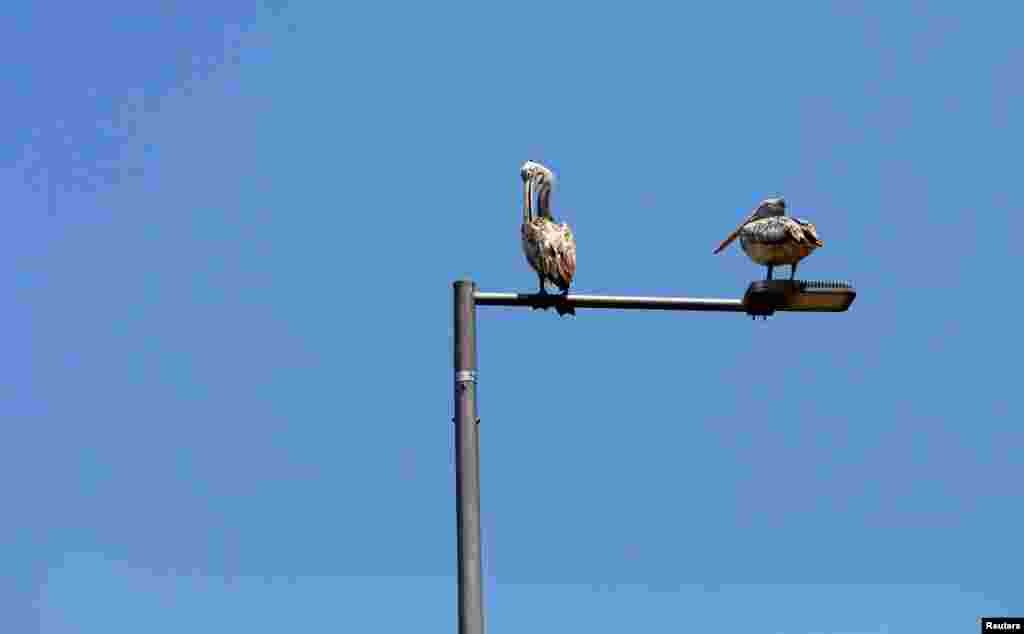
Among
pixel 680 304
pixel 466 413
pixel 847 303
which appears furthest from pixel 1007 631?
pixel 466 413

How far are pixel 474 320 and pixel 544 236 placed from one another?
21.2 feet

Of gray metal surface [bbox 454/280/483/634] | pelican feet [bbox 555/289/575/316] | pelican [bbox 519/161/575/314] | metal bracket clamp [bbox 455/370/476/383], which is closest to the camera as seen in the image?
gray metal surface [bbox 454/280/483/634]

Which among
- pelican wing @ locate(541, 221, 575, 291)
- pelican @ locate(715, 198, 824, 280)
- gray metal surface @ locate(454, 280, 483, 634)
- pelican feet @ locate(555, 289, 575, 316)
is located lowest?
gray metal surface @ locate(454, 280, 483, 634)

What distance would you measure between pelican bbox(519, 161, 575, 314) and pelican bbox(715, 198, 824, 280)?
2.43 m

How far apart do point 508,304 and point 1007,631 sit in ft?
16.8

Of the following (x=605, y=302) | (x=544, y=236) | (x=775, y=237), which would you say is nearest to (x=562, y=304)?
(x=605, y=302)

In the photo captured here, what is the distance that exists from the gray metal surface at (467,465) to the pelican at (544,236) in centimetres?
528

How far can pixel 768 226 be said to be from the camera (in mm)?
13438

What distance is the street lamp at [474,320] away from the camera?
975 centimetres

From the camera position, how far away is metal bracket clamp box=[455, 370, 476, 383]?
1023cm

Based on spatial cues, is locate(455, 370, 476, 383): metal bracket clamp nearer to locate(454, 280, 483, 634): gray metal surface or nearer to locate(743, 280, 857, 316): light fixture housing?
locate(454, 280, 483, 634): gray metal surface

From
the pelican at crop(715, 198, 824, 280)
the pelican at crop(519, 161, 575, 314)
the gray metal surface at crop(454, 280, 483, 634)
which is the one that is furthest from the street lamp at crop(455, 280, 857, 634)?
the pelican at crop(519, 161, 575, 314)

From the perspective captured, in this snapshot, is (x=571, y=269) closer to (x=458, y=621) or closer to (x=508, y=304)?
(x=508, y=304)

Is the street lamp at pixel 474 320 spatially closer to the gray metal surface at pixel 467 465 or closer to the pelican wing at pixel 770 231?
the gray metal surface at pixel 467 465
